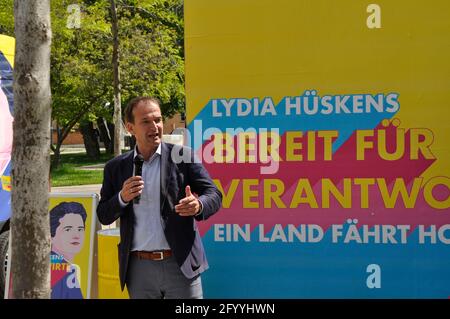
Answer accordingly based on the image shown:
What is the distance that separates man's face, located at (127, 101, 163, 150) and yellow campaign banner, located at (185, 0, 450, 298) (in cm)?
140

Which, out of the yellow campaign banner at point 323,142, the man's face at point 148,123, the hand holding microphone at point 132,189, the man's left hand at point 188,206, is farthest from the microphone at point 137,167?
the yellow campaign banner at point 323,142

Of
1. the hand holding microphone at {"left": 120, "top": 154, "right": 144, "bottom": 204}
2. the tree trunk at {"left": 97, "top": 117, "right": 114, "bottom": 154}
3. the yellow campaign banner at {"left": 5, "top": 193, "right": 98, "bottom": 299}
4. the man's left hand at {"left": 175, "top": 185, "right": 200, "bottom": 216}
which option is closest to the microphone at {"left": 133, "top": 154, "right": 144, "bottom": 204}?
the hand holding microphone at {"left": 120, "top": 154, "right": 144, "bottom": 204}

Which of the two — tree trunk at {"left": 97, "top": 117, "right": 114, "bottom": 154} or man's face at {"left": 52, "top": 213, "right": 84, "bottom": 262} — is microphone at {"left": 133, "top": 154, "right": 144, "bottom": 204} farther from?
tree trunk at {"left": 97, "top": 117, "right": 114, "bottom": 154}

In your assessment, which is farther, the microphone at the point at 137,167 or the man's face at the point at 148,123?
the man's face at the point at 148,123

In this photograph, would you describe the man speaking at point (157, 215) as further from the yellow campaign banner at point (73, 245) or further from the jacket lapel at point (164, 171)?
the yellow campaign banner at point (73, 245)

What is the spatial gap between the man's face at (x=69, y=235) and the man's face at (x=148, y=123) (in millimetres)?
2208

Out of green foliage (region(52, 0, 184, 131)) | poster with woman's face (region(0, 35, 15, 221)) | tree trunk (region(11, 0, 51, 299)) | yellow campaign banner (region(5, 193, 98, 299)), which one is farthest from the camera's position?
green foliage (region(52, 0, 184, 131))

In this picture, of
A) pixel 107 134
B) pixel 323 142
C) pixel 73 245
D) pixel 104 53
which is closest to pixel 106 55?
pixel 104 53

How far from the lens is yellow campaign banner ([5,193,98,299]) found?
5676 millimetres

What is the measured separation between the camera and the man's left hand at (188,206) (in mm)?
3486

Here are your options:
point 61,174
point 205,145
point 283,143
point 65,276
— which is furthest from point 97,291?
point 61,174

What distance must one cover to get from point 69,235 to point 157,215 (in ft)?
7.58
